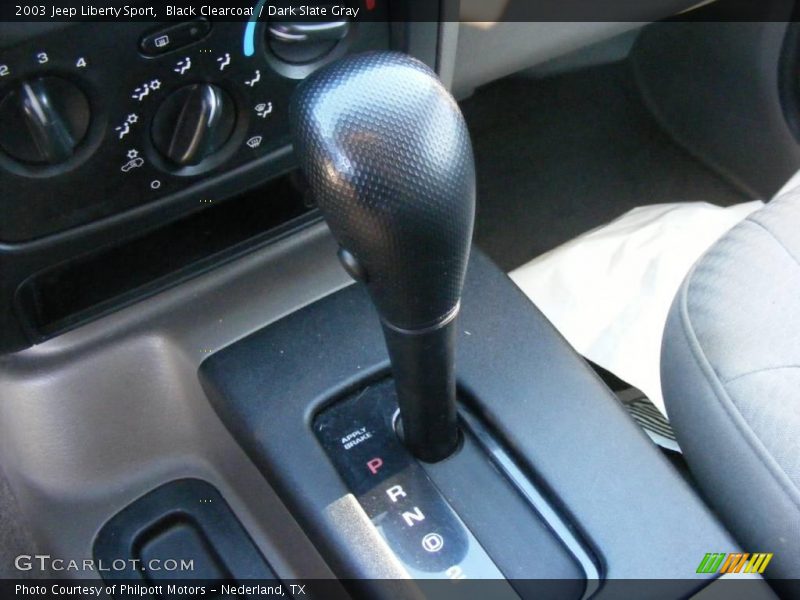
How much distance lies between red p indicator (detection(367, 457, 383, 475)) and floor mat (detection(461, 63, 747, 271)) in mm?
699

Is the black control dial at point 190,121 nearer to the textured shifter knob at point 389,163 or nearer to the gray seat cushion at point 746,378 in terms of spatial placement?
the textured shifter knob at point 389,163

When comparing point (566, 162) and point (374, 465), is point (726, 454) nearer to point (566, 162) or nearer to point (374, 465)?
point (374, 465)

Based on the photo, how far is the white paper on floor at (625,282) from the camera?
0.90 meters

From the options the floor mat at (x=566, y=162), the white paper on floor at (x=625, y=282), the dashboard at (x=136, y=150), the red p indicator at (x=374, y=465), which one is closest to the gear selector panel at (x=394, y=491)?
the red p indicator at (x=374, y=465)

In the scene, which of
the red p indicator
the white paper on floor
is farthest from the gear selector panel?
the white paper on floor

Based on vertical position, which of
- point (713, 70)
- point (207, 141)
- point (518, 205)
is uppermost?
point (207, 141)

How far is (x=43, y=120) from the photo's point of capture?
474mm

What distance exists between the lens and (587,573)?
546mm

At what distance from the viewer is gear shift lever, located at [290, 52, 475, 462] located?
1.22 ft

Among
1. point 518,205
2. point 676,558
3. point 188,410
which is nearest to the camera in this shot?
point 676,558

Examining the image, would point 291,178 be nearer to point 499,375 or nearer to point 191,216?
point 191,216

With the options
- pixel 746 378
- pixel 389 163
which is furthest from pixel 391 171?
pixel 746 378

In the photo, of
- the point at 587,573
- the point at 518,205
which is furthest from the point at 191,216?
the point at 518,205

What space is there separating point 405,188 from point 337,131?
0.04 meters
